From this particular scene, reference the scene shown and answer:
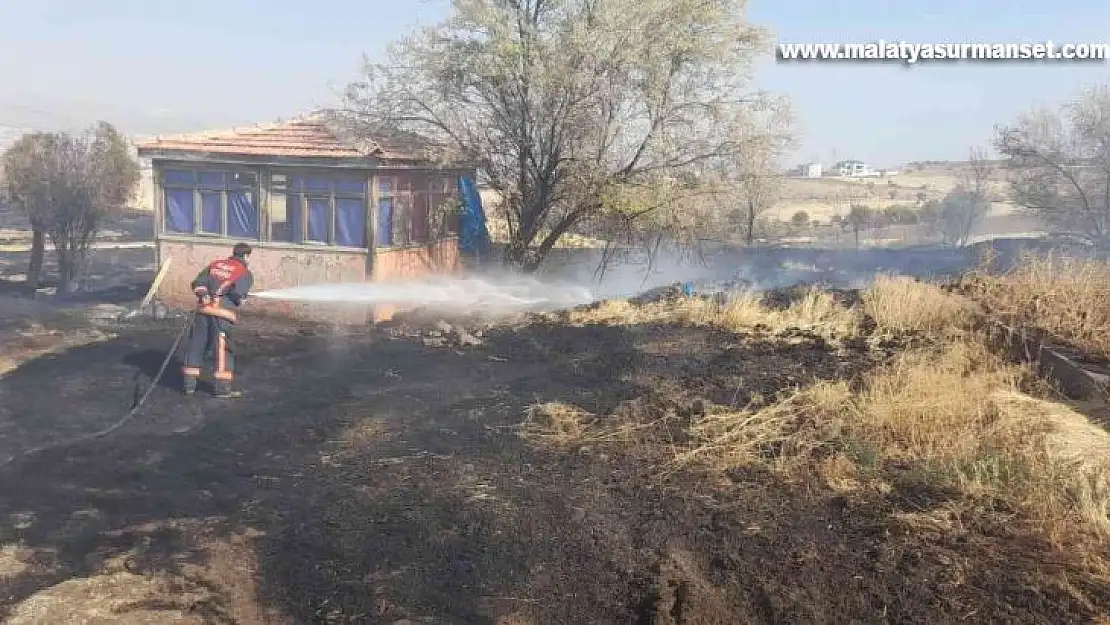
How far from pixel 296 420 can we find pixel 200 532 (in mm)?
2788

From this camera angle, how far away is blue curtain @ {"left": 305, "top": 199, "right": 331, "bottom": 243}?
15898mm

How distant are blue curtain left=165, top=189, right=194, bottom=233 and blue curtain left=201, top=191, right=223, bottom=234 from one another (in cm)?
26

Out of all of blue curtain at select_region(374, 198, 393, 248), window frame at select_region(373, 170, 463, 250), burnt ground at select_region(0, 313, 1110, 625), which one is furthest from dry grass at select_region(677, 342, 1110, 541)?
window frame at select_region(373, 170, 463, 250)

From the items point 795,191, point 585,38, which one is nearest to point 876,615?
point 585,38

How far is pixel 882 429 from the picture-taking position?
6004 millimetres

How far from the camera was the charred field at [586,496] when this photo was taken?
420 cm

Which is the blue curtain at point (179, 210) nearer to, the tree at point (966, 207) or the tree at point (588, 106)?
the tree at point (588, 106)

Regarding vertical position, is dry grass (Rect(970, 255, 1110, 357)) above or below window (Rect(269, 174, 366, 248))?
below

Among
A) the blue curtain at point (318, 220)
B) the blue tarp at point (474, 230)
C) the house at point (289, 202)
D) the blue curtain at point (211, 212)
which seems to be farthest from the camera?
the blue tarp at point (474, 230)

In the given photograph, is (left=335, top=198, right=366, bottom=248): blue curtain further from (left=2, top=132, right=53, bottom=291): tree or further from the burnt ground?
the burnt ground

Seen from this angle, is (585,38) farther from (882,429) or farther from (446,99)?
(882,429)

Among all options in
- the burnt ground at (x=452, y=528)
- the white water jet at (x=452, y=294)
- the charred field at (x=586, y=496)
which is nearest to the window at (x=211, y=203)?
the white water jet at (x=452, y=294)

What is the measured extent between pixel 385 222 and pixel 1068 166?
25.5m

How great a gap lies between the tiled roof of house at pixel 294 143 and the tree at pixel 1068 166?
78.6 feet
